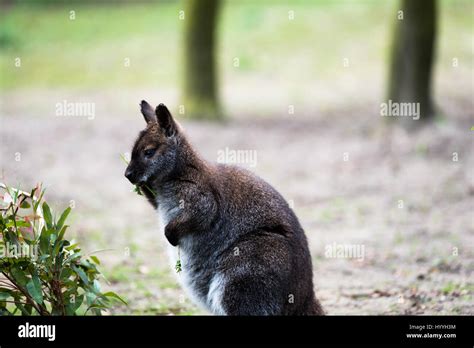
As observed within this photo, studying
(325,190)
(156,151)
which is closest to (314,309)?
(156,151)

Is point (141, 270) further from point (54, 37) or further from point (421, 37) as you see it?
point (54, 37)

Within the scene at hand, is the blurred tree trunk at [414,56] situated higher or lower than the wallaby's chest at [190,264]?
higher

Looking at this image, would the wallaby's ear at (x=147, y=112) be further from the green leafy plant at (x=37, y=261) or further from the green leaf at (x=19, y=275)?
the green leaf at (x=19, y=275)

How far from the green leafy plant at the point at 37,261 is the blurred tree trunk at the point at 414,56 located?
9.51m

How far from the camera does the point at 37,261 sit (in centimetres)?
616

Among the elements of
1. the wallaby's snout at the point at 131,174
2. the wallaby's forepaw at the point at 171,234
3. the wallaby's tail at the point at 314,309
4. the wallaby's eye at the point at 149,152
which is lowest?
the wallaby's tail at the point at 314,309

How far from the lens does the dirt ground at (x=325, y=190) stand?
28.4ft

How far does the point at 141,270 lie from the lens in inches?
380

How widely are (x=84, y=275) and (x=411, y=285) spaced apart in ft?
12.1

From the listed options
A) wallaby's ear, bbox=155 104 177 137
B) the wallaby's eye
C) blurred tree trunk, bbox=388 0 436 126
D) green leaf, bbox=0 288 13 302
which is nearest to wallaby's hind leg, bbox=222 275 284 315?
the wallaby's eye

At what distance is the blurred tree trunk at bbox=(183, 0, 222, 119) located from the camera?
16.8 meters

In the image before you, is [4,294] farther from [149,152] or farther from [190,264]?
[149,152]

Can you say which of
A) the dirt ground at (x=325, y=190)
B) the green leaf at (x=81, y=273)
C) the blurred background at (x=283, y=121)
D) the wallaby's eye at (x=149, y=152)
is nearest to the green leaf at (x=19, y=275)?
the green leaf at (x=81, y=273)
